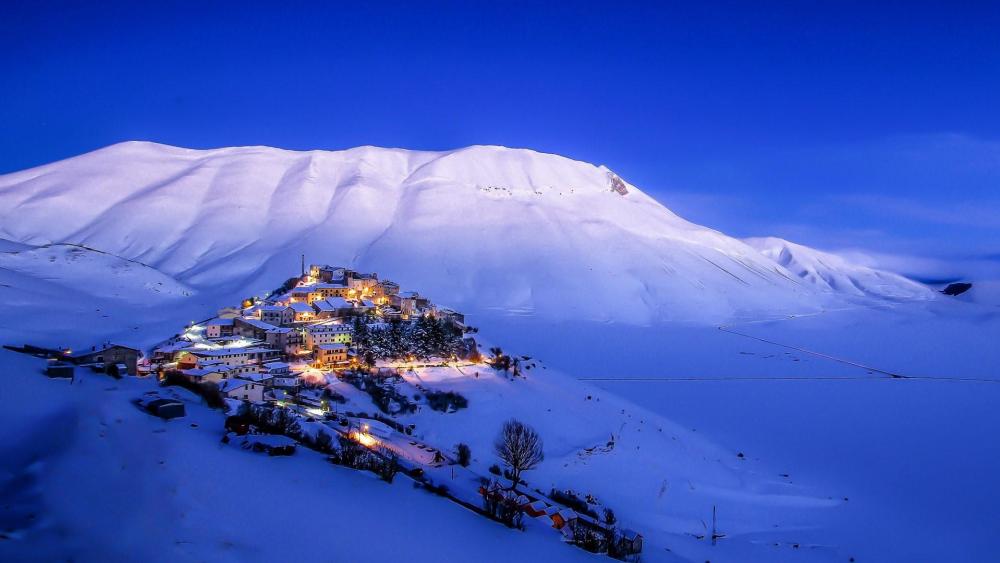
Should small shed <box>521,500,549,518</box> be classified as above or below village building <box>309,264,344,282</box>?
below

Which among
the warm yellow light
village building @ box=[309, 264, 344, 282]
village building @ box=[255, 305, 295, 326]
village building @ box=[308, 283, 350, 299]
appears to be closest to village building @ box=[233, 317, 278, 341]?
village building @ box=[255, 305, 295, 326]

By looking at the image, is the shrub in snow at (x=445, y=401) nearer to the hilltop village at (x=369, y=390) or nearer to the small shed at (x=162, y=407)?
the hilltop village at (x=369, y=390)

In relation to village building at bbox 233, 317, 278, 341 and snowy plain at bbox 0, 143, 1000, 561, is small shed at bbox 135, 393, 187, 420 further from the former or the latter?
village building at bbox 233, 317, 278, 341

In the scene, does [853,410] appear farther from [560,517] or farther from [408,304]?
[408,304]

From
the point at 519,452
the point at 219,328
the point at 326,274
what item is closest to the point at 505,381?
the point at 519,452

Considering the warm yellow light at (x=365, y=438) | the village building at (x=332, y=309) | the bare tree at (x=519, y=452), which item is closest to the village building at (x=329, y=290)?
the village building at (x=332, y=309)

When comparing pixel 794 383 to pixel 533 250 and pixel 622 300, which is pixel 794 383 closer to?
pixel 622 300

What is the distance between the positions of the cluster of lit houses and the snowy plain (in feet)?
10.6

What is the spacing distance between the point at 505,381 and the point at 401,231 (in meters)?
39.7

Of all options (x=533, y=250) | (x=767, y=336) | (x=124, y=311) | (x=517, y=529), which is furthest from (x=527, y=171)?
(x=517, y=529)

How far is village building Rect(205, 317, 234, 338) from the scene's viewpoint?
803 inches

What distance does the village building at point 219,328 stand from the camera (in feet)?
66.9

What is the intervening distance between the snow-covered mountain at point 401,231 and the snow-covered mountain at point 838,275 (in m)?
37.3

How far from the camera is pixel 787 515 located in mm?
11141
